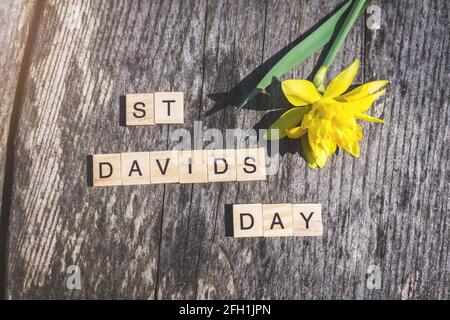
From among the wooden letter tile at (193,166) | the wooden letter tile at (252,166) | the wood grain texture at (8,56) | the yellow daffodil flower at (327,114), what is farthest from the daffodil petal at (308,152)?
the wood grain texture at (8,56)

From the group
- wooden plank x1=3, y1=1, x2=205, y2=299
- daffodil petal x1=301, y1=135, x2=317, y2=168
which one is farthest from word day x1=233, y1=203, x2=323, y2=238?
wooden plank x1=3, y1=1, x2=205, y2=299

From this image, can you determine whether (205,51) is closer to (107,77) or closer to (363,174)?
(107,77)

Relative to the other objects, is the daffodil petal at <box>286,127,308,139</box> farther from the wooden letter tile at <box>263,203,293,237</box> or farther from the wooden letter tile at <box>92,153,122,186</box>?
the wooden letter tile at <box>92,153,122,186</box>

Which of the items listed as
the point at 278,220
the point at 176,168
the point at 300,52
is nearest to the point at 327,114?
the point at 300,52

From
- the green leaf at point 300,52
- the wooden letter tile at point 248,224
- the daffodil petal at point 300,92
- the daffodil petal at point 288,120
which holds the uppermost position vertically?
the green leaf at point 300,52

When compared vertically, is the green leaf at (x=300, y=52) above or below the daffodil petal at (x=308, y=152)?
above

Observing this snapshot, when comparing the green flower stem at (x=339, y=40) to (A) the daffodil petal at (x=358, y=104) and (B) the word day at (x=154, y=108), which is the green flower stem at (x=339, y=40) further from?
(B) the word day at (x=154, y=108)
